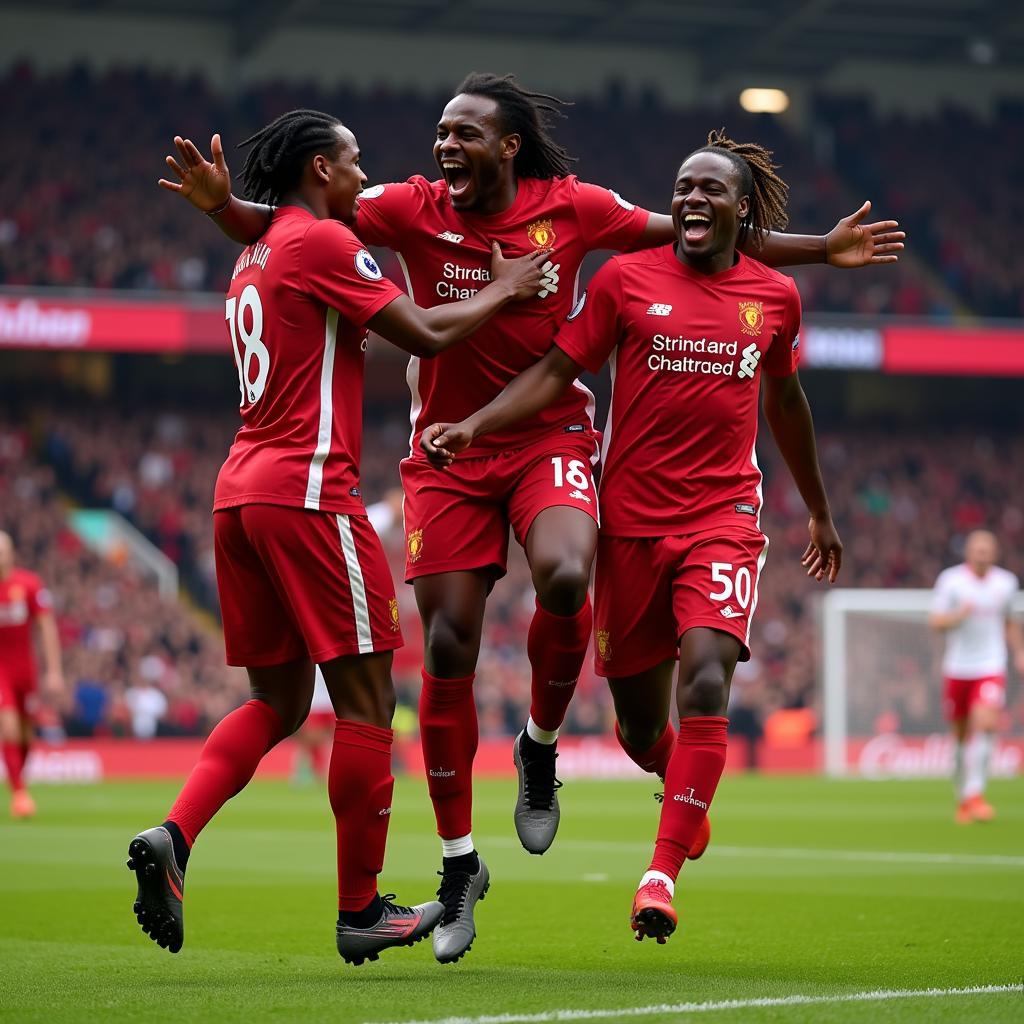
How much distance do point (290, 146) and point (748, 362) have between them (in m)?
1.65

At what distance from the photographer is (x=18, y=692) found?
1499 centimetres

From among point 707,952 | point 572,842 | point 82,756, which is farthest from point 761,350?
point 82,756

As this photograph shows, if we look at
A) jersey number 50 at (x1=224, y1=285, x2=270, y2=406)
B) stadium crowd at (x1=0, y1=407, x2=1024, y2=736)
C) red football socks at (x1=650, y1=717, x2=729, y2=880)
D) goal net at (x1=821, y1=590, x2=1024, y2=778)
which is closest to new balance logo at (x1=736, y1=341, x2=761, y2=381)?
red football socks at (x1=650, y1=717, x2=729, y2=880)

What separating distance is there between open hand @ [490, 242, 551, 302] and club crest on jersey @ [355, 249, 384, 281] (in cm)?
51

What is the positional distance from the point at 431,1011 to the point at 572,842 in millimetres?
7217

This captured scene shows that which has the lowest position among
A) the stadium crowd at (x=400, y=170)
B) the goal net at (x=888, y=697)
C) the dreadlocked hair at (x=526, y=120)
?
the goal net at (x=888, y=697)

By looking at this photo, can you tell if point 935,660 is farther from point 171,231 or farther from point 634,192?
point 171,231

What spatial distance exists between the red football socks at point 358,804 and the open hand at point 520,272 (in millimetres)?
1460

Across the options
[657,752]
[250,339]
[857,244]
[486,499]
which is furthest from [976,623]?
[250,339]

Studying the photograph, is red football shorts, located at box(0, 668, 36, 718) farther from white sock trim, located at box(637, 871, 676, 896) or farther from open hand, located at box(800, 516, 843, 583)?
white sock trim, located at box(637, 871, 676, 896)

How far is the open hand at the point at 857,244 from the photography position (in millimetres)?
6672

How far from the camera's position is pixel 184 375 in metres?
30.0

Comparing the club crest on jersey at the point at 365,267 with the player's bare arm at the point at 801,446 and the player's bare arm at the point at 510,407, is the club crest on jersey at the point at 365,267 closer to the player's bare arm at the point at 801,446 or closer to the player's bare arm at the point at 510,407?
the player's bare arm at the point at 510,407

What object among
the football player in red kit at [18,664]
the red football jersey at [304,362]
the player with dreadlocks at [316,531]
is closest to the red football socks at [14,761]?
the football player in red kit at [18,664]
